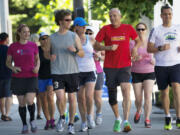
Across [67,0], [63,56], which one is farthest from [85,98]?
[67,0]

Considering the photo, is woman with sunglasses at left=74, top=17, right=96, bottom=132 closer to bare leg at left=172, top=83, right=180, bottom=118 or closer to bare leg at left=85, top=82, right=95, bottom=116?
bare leg at left=85, top=82, right=95, bottom=116

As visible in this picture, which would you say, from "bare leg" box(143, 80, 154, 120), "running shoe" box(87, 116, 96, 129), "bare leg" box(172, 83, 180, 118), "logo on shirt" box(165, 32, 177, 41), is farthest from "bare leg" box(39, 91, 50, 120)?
"logo on shirt" box(165, 32, 177, 41)

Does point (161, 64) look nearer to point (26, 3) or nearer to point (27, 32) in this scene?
point (27, 32)

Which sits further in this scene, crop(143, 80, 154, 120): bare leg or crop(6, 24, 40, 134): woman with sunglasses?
crop(143, 80, 154, 120): bare leg

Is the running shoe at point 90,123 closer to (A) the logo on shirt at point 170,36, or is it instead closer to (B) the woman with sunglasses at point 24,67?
(B) the woman with sunglasses at point 24,67

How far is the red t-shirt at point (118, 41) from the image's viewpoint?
971cm

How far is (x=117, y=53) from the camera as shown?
9750 millimetres

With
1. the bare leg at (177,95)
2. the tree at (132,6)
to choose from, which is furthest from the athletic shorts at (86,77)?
the tree at (132,6)

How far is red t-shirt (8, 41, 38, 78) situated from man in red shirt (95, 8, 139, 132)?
1.15m

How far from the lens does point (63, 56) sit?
9523 millimetres

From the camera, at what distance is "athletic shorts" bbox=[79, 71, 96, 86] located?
10.3 metres

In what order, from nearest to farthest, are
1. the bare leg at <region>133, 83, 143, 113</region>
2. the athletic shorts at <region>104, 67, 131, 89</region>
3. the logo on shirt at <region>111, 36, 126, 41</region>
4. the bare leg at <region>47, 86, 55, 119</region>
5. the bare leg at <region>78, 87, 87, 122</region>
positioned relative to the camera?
the logo on shirt at <region>111, 36, 126, 41</region> → the athletic shorts at <region>104, 67, 131, 89</region> → the bare leg at <region>78, 87, 87, 122</region> → the bare leg at <region>47, 86, 55, 119</region> → the bare leg at <region>133, 83, 143, 113</region>

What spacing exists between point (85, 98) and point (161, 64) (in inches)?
66.0

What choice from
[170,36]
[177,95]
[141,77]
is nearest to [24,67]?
[141,77]
